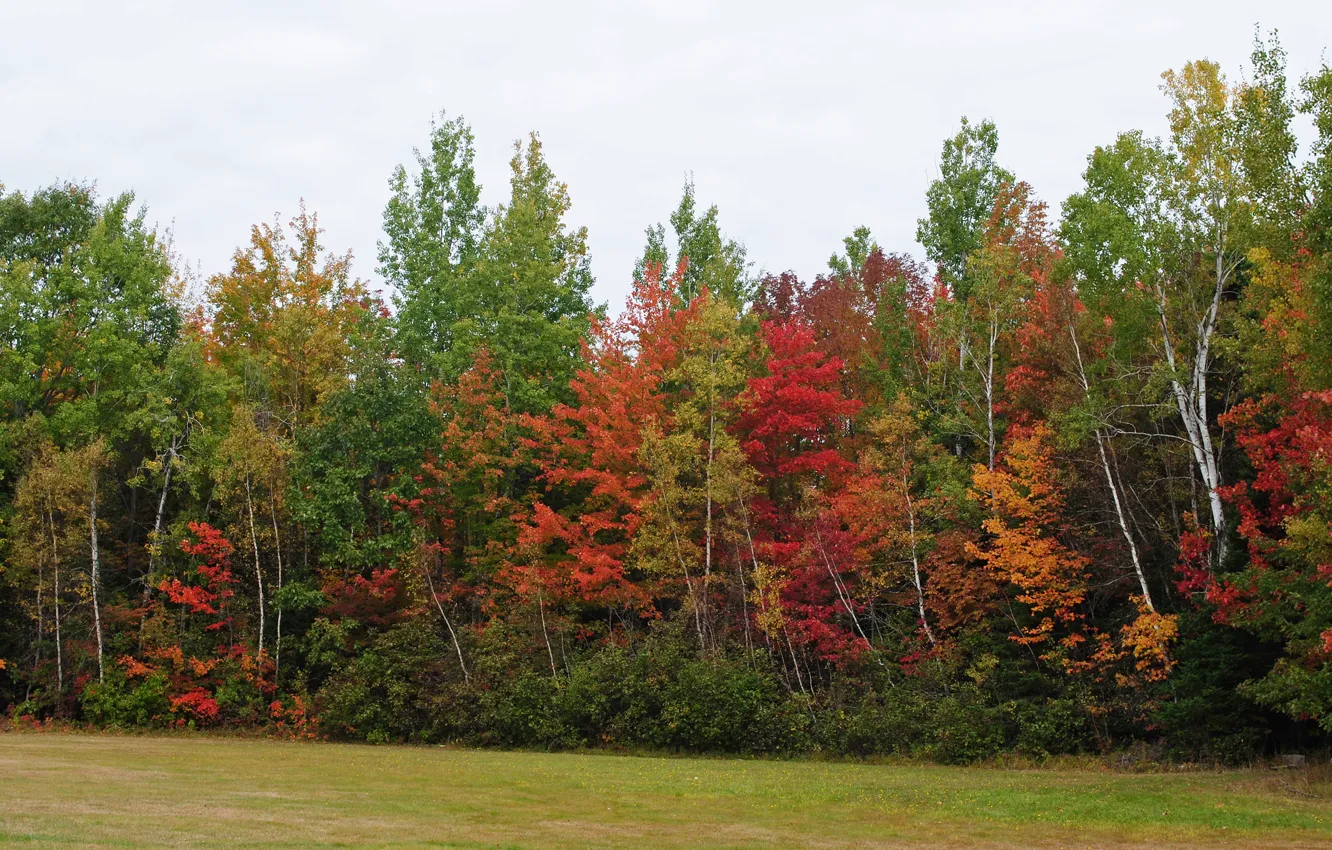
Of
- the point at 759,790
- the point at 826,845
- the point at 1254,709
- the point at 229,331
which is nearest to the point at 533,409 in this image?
the point at 229,331

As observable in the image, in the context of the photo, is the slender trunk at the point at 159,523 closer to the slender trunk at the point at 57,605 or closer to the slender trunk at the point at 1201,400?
the slender trunk at the point at 57,605

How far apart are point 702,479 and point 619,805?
58.5ft

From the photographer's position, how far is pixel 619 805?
18.3 meters

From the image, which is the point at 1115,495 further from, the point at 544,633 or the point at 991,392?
the point at 544,633

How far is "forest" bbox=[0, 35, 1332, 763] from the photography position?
87.1 ft

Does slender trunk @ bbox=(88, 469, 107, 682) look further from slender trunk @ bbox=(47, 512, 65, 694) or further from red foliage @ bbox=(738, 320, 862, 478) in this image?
red foliage @ bbox=(738, 320, 862, 478)

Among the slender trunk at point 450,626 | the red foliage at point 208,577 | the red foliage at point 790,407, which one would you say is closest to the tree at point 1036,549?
the red foliage at point 790,407

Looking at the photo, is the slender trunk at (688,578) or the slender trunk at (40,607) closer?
the slender trunk at (688,578)

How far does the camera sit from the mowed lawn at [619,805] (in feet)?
46.2

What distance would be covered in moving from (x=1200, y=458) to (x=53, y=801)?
25.5 m

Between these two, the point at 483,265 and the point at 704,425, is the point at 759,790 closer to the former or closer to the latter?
the point at 704,425

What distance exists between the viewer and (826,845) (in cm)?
1411

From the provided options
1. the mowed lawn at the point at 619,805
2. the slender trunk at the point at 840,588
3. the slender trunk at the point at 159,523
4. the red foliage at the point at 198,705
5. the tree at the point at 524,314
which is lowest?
the red foliage at the point at 198,705

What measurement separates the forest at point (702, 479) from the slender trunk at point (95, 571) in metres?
0.17
